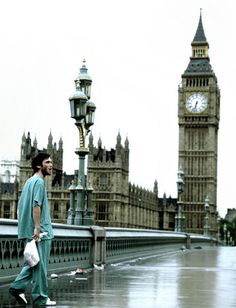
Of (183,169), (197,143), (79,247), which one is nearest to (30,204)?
(79,247)

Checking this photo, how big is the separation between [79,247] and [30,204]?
8569mm

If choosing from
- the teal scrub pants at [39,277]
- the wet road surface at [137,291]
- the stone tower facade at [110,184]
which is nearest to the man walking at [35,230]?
the teal scrub pants at [39,277]

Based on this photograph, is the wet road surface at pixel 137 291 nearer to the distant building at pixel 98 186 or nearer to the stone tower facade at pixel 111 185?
the distant building at pixel 98 186

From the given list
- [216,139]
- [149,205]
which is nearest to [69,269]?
[149,205]

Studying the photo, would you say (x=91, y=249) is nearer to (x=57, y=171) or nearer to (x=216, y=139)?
(x=57, y=171)

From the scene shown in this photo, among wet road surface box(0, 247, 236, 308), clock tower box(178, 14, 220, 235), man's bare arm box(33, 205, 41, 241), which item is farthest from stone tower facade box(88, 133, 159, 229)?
man's bare arm box(33, 205, 41, 241)

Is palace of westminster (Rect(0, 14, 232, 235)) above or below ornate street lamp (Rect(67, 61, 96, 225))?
above

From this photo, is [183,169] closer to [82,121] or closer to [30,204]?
[82,121]

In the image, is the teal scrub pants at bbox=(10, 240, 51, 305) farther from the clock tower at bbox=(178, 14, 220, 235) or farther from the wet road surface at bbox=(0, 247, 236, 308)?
the clock tower at bbox=(178, 14, 220, 235)

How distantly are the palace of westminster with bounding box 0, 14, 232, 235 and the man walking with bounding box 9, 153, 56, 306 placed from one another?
317 ft

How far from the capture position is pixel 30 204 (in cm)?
823

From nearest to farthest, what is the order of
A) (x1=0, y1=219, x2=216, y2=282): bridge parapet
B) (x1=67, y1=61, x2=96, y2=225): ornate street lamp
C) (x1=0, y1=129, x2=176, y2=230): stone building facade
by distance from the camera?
Answer: (x1=0, y1=219, x2=216, y2=282): bridge parapet, (x1=67, y1=61, x2=96, y2=225): ornate street lamp, (x1=0, y1=129, x2=176, y2=230): stone building facade

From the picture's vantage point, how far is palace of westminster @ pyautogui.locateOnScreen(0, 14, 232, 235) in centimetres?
10569

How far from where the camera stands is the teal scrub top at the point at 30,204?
8195mm
